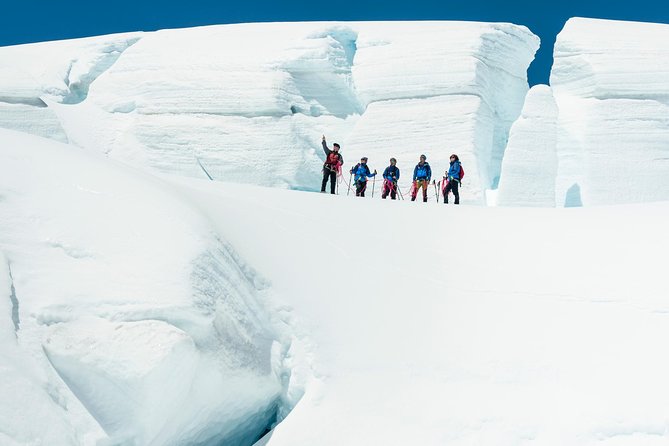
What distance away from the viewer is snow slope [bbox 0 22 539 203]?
19.6 meters

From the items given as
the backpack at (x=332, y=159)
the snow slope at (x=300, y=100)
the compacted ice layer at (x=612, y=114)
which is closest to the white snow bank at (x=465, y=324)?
the backpack at (x=332, y=159)

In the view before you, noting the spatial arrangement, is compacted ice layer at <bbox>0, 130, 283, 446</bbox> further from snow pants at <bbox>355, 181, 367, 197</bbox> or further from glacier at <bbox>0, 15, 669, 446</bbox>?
snow pants at <bbox>355, 181, 367, 197</bbox>

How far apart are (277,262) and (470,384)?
1.97 metres

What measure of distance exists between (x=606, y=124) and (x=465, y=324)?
15019 millimetres

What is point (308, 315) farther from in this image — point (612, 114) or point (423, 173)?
point (612, 114)

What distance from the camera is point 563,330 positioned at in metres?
5.57

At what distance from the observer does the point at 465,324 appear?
5.61m

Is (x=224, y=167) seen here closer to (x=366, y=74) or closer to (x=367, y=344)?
(x=366, y=74)

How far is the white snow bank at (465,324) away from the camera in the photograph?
15.5ft

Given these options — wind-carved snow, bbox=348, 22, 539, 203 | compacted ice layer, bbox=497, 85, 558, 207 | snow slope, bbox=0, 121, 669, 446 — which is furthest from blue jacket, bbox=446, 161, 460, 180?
compacted ice layer, bbox=497, 85, 558, 207

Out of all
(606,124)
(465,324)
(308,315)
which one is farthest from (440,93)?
(308,315)

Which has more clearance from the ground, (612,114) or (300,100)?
(300,100)

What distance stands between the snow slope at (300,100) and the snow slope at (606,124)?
5.54ft

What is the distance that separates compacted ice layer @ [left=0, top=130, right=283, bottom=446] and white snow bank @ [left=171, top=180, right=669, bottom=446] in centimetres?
48
